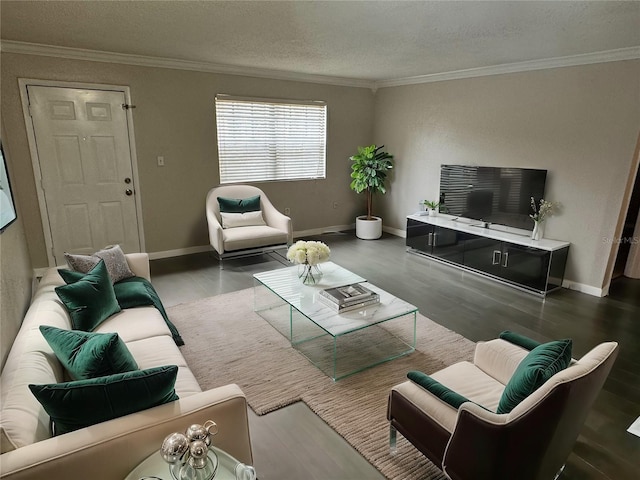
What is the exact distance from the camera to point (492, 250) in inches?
176

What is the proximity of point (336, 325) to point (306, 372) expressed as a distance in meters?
0.40

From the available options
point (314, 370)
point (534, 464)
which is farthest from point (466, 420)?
point (314, 370)

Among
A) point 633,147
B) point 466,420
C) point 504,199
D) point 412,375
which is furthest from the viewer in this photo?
point 504,199

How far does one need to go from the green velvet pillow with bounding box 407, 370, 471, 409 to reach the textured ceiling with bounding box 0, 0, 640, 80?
226 centimetres

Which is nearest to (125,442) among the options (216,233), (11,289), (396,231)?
(11,289)

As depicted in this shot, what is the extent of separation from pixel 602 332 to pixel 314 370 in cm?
248

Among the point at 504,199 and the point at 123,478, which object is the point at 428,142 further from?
the point at 123,478

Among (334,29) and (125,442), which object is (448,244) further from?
(125,442)

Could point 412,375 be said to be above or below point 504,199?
below

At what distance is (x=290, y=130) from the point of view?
19.4 ft

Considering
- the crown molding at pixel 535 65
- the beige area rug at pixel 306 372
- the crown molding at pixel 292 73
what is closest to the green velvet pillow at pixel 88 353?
the beige area rug at pixel 306 372

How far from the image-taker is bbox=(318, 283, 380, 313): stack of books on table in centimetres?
286

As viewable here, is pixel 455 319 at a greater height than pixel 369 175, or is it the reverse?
pixel 369 175

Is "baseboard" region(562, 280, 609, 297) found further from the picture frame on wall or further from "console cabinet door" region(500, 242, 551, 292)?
the picture frame on wall
